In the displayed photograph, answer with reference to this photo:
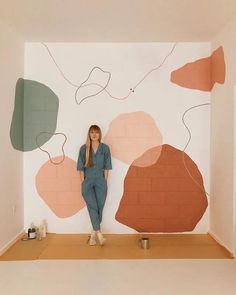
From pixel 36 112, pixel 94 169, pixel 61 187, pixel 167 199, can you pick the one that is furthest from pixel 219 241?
pixel 36 112

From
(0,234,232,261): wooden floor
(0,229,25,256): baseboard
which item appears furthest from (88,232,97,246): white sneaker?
(0,229,25,256): baseboard

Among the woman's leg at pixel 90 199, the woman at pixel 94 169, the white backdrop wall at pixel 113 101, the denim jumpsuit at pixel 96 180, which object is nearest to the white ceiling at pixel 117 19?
the white backdrop wall at pixel 113 101

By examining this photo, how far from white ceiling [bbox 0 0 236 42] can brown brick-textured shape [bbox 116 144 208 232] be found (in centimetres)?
147

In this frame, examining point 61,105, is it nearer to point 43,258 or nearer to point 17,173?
point 17,173

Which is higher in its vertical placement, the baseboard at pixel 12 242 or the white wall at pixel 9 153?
the white wall at pixel 9 153

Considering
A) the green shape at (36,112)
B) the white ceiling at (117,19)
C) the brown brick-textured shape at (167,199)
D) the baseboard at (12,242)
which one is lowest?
the baseboard at (12,242)

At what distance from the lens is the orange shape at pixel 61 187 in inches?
164

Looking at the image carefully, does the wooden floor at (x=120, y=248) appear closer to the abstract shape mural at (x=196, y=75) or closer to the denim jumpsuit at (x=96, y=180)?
the denim jumpsuit at (x=96, y=180)

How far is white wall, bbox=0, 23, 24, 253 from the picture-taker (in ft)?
11.4

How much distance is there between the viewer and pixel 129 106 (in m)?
4.18

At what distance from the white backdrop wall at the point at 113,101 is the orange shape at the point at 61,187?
0.24 ft

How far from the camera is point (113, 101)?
13.7 ft

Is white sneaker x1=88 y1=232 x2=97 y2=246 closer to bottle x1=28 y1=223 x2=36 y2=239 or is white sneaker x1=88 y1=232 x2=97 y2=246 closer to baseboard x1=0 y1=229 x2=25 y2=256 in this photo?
bottle x1=28 y1=223 x2=36 y2=239

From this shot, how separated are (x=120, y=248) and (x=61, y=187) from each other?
1164 millimetres
